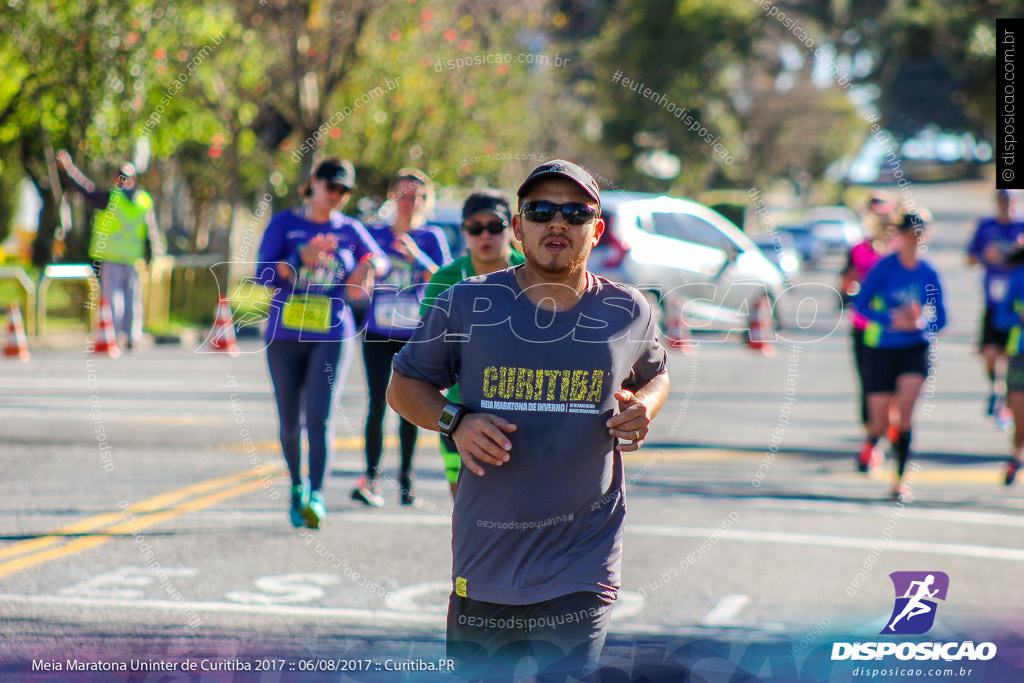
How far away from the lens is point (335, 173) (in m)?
7.02

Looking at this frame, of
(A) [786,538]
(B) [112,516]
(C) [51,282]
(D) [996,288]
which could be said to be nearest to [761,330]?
(D) [996,288]

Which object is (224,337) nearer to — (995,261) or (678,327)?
(678,327)

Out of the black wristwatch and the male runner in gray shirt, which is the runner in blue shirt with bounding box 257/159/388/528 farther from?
Result: the black wristwatch

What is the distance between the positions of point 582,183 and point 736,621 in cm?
306

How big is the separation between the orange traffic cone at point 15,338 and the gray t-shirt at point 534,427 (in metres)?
12.7

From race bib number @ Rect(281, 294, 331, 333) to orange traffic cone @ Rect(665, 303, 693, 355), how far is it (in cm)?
1047

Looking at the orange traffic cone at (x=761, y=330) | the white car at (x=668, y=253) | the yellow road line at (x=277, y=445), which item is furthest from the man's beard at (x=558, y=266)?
the orange traffic cone at (x=761, y=330)

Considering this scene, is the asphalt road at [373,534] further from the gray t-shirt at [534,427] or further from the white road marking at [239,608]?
the gray t-shirt at [534,427]

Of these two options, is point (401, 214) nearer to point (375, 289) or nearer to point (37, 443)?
point (375, 289)

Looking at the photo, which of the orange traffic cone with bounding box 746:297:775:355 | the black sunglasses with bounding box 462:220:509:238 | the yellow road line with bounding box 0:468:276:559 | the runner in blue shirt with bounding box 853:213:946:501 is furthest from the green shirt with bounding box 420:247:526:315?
the orange traffic cone with bounding box 746:297:775:355

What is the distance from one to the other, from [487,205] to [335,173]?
149 cm

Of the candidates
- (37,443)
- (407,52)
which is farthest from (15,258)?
(37,443)

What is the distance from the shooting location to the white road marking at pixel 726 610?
588cm

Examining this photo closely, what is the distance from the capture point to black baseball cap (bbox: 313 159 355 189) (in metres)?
7.00
